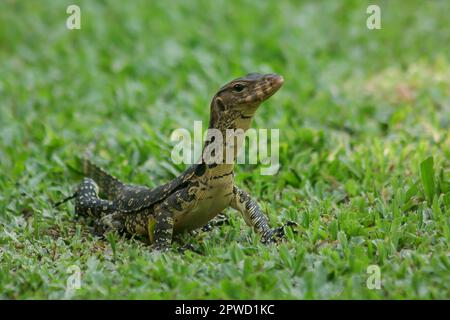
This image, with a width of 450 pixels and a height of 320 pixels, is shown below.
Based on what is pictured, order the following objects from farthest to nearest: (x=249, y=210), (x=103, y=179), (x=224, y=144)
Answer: (x=103, y=179) → (x=249, y=210) → (x=224, y=144)

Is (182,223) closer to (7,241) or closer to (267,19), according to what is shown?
(7,241)

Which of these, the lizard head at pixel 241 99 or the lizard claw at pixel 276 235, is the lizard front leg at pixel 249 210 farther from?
the lizard head at pixel 241 99

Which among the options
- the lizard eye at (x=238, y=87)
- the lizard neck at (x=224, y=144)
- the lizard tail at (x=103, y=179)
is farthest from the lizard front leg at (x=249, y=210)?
the lizard tail at (x=103, y=179)

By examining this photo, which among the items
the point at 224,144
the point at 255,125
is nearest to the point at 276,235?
the point at 224,144

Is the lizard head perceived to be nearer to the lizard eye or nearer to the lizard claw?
the lizard eye

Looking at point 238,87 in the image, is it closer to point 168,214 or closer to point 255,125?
point 168,214

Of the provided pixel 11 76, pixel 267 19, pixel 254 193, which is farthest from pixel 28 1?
pixel 254 193

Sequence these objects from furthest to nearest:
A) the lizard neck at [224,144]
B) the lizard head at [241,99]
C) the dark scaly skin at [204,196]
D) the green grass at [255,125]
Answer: the lizard neck at [224,144] < the dark scaly skin at [204,196] < the lizard head at [241,99] < the green grass at [255,125]
